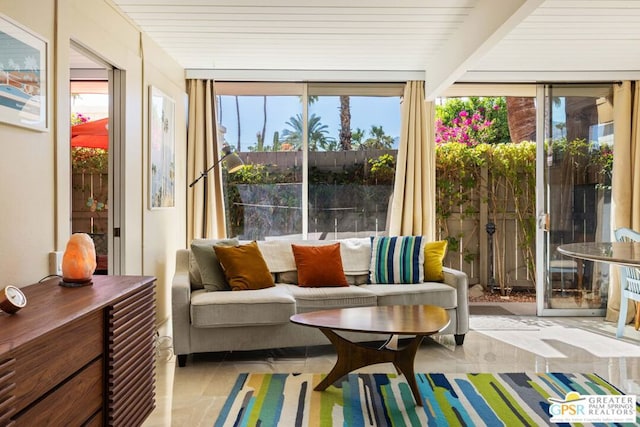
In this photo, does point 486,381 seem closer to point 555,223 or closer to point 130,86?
point 555,223

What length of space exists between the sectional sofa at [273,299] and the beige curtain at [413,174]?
27.6 inches

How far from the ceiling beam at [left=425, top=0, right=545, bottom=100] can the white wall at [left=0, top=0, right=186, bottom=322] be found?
2298 millimetres

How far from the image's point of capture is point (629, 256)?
2555 mm

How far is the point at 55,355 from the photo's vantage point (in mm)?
1854

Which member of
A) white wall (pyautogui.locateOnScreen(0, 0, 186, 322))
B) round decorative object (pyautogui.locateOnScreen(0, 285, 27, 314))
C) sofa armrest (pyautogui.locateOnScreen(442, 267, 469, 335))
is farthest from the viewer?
sofa armrest (pyautogui.locateOnScreen(442, 267, 469, 335))

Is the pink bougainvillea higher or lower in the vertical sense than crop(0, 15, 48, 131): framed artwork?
higher

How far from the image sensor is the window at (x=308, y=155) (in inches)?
220

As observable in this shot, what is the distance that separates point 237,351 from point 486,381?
1829mm

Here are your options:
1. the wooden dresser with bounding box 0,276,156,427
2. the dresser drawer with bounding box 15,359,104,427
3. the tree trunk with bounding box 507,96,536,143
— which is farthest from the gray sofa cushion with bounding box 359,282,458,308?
the tree trunk with bounding box 507,96,536,143

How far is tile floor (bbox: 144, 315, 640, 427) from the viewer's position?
319 cm

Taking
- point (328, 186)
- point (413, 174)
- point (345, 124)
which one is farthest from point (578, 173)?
point (328, 186)

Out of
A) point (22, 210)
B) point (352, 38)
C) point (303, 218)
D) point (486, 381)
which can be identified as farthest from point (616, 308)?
point (22, 210)

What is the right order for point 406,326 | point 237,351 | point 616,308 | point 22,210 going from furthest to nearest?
1. point 616,308
2. point 237,351
3. point 406,326
4. point 22,210

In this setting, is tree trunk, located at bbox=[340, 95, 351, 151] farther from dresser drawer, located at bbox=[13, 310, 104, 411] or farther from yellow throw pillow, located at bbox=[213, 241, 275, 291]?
dresser drawer, located at bbox=[13, 310, 104, 411]
